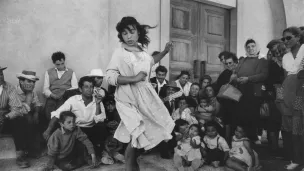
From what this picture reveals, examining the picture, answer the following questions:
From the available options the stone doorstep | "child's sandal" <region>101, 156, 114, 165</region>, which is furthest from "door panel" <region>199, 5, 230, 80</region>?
the stone doorstep

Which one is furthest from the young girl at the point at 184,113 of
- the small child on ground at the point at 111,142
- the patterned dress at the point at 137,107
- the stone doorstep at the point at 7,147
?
the stone doorstep at the point at 7,147

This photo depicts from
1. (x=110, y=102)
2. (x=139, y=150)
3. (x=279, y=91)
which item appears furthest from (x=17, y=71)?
(x=279, y=91)

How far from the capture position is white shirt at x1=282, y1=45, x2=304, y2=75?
307cm

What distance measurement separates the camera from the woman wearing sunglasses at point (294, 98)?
3074mm

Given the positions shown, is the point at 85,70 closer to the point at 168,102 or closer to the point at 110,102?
the point at 110,102

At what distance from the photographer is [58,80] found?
4.41m

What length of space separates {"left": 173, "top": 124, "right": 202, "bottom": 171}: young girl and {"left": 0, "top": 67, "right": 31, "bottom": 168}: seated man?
1.81 meters

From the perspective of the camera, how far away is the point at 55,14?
4.57 m

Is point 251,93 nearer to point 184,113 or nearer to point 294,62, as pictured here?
point 294,62

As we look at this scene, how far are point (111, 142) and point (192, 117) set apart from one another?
3.92ft

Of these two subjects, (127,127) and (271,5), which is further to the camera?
(271,5)

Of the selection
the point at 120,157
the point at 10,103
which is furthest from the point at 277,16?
the point at 10,103

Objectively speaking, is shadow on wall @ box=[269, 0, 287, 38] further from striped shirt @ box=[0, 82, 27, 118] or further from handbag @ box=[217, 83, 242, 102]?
striped shirt @ box=[0, 82, 27, 118]

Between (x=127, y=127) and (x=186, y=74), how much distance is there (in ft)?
9.34
